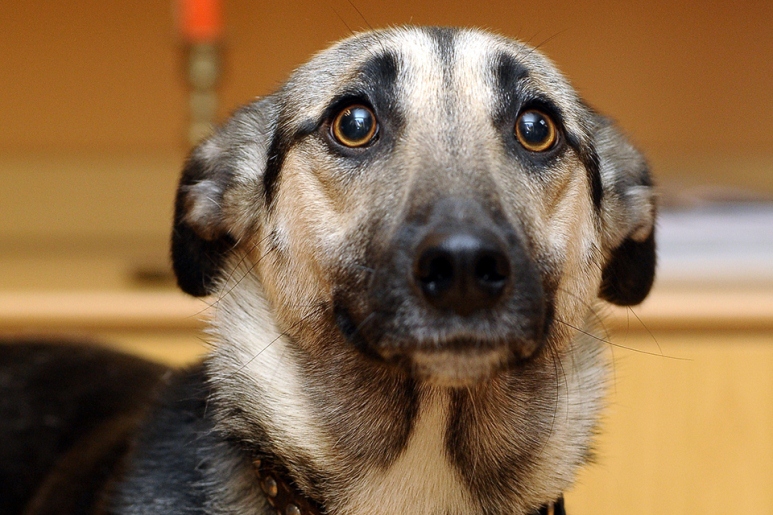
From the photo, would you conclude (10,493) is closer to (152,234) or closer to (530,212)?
(530,212)

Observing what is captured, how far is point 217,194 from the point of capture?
1.38 m

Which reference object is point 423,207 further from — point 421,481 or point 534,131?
point 421,481

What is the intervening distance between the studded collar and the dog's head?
0.61 ft

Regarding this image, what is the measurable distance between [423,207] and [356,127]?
0.77 feet

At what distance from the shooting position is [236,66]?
9.23ft

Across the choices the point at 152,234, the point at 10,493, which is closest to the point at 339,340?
the point at 10,493

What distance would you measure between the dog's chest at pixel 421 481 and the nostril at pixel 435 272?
0.26 meters

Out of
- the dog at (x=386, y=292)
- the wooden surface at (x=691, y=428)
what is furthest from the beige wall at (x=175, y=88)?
the dog at (x=386, y=292)

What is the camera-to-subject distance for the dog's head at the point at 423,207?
3.23 feet

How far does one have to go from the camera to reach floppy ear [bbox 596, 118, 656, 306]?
4.73 feet

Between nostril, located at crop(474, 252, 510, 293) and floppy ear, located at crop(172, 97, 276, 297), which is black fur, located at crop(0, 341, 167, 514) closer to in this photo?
floppy ear, located at crop(172, 97, 276, 297)

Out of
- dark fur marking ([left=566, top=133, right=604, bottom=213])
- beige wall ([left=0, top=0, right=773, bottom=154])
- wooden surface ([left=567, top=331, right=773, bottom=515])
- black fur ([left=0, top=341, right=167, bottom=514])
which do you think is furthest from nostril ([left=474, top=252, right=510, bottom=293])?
beige wall ([left=0, top=0, right=773, bottom=154])

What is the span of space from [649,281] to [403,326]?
643 millimetres

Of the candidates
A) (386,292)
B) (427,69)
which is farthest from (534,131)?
(386,292)
